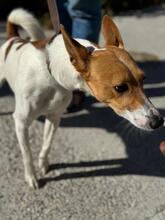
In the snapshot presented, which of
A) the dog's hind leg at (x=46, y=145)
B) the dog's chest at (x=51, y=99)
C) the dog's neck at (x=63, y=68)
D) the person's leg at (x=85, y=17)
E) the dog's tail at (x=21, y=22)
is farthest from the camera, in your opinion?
the person's leg at (x=85, y=17)

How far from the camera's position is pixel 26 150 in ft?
11.3

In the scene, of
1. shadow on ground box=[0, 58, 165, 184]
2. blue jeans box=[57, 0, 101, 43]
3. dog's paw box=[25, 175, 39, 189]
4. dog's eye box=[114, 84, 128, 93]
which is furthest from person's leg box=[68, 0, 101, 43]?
dog's eye box=[114, 84, 128, 93]

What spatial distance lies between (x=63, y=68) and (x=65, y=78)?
60mm

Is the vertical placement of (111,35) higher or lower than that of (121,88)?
higher

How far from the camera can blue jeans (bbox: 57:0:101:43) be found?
4156 millimetres

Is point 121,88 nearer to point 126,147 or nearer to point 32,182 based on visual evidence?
point 32,182

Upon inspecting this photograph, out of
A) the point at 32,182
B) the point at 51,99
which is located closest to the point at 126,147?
the point at 32,182

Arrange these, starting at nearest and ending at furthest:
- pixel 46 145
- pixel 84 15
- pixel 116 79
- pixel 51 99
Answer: pixel 116 79 < pixel 51 99 < pixel 46 145 < pixel 84 15

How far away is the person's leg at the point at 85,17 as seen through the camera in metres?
4.15

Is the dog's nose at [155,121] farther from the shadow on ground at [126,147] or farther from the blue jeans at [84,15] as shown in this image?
the blue jeans at [84,15]

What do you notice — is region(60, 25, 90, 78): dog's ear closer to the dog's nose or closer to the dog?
the dog

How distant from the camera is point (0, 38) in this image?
18.5 feet

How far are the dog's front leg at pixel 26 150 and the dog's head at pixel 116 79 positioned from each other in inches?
28.2

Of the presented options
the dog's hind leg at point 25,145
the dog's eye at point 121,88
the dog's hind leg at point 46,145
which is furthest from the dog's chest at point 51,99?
the dog's eye at point 121,88
